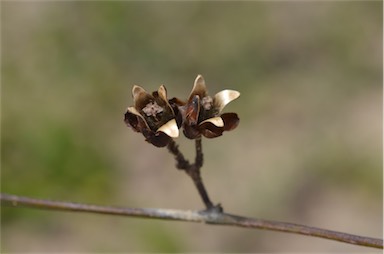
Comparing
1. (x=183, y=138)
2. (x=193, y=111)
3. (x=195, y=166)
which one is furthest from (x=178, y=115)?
(x=183, y=138)

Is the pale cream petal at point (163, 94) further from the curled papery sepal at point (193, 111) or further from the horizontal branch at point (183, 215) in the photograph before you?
the horizontal branch at point (183, 215)

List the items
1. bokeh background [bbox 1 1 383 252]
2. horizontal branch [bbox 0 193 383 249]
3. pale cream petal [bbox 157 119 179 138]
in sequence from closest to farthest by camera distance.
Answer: pale cream petal [bbox 157 119 179 138], horizontal branch [bbox 0 193 383 249], bokeh background [bbox 1 1 383 252]

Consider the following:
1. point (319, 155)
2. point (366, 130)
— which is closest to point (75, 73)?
point (319, 155)

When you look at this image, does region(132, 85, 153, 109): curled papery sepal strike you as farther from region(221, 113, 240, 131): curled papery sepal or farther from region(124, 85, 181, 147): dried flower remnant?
region(221, 113, 240, 131): curled papery sepal

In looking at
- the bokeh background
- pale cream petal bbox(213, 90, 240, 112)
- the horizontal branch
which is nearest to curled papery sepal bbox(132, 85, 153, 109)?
pale cream petal bbox(213, 90, 240, 112)

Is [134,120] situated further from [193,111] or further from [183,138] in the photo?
[183,138]
